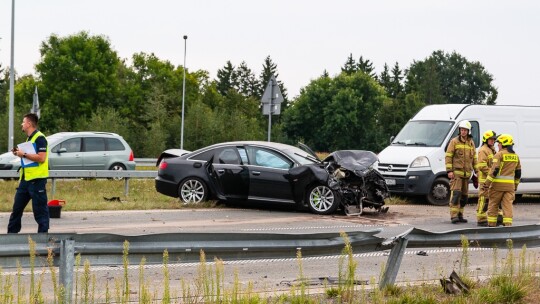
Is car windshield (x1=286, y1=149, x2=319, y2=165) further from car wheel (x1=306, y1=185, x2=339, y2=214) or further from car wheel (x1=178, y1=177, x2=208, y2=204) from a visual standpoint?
car wheel (x1=178, y1=177, x2=208, y2=204)

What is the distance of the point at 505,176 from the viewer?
47.8 ft

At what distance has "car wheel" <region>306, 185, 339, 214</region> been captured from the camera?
56.4ft

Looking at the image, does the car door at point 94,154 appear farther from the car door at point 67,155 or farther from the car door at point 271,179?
the car door at point 271,179

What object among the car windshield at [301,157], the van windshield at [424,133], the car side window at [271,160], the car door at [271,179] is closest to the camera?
the car door at [271,179]

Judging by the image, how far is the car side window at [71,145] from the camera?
26.4 metres

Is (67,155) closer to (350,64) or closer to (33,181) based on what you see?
(33,181)

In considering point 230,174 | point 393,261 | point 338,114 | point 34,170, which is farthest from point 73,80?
point 393,261

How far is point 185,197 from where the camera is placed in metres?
18.2

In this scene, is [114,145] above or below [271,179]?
above

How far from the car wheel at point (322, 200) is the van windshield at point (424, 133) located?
14.5 feet

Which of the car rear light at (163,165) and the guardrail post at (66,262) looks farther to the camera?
the car rear light at (163,165)

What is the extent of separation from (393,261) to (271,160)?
9736mm

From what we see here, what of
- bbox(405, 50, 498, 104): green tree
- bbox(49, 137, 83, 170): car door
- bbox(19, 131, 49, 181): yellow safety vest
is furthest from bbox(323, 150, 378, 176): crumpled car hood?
bbox(405, 50, 498, 104): green tree

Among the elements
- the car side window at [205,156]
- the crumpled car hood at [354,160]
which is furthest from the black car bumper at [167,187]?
the crumpled car hood at [354,160]
